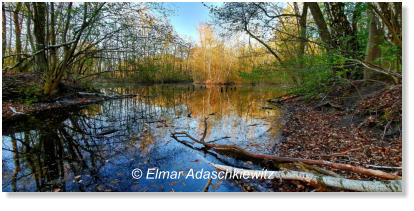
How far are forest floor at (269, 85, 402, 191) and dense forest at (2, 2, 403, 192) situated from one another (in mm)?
26

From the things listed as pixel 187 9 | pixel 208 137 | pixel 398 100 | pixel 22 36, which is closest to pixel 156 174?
pixel 208 137

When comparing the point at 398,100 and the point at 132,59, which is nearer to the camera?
the point at 398,100

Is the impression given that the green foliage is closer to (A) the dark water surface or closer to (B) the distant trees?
(A) the dark water surface

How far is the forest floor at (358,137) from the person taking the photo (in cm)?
285

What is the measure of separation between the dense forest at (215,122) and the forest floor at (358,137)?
26mm

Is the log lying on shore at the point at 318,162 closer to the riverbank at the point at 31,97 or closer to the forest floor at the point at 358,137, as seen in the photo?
the forest floor at the point at 358,137

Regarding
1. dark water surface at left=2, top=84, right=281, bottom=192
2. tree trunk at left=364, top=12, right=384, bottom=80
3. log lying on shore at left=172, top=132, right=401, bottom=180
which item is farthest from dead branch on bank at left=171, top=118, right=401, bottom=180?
tree trunk at left=364, top=12, right=384, bottom=80

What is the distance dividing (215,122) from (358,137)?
13.9 feet

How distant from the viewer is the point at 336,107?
279 inches

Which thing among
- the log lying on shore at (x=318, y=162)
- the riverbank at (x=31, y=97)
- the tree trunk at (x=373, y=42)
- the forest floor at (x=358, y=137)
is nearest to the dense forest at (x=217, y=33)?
the tree trunk at (x=373, y=42)

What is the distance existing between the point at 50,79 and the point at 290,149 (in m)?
11.5

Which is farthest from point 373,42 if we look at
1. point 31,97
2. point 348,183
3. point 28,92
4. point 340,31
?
point 31,97
